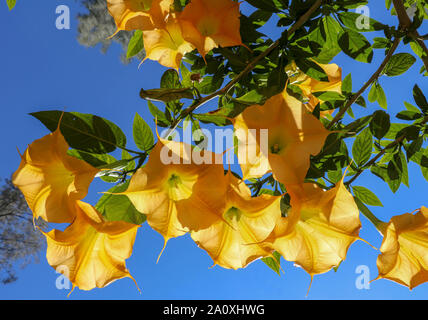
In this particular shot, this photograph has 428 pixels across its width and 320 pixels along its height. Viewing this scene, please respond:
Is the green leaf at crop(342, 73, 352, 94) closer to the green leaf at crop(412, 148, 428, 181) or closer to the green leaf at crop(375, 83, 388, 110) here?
the green leaf at crop(375, 83, 388, 110)

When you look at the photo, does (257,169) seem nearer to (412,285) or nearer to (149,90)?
(149,90)

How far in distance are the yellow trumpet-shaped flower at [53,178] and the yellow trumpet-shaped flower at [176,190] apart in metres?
0.08

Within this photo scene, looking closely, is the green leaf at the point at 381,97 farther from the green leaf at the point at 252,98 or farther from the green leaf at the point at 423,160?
the green leaf at the point at 252,98

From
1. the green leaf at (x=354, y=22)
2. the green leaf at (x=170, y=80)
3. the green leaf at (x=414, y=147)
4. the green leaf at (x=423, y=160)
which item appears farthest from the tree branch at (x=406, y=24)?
the green leaf at (x=170, y=80)

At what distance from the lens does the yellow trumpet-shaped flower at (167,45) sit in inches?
26.8

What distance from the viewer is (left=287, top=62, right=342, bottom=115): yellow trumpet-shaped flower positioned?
2.69 feet

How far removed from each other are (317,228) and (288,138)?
5.6 inches

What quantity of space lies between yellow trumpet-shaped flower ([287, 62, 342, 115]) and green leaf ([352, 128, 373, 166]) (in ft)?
0.44

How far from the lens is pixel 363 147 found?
756 millimetres

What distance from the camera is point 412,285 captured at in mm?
544

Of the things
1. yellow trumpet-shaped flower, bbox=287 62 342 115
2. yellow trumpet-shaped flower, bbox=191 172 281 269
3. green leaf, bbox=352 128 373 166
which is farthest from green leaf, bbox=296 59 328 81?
yellow trumpet-shaped flower, bbox=191 172 281 269

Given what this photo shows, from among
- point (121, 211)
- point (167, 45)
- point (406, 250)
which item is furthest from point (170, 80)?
point (406, 250)

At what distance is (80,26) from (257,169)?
5034 mm

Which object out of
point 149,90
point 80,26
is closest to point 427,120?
point 149,90
